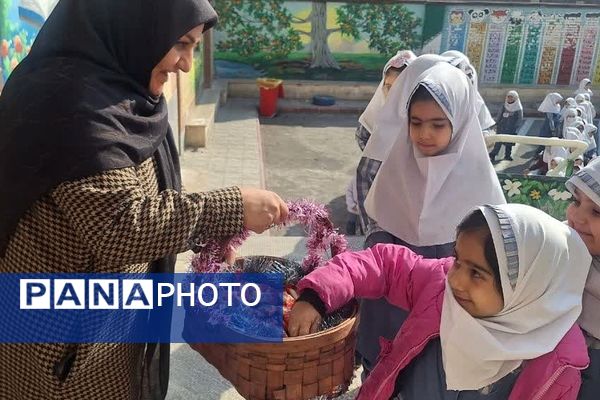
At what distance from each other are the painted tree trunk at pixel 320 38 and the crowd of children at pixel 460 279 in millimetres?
9313

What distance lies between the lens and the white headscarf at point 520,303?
1444 mm

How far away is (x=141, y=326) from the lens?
5.83ft

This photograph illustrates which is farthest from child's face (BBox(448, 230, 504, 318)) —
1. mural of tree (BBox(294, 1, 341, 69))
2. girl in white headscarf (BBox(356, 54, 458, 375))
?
mural of tree (BBox(294, 1, 341, 69))

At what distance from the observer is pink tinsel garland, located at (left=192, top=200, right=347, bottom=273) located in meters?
1.77

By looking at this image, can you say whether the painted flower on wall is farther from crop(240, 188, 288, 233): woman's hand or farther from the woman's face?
the woman's face

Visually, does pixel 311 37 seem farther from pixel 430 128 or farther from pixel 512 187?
pixel 430 128

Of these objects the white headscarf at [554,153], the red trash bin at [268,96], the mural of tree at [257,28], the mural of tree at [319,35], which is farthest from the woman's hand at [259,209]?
the mural of tree at [319,35]

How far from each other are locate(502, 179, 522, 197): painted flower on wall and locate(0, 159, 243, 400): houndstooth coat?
2.47 metres

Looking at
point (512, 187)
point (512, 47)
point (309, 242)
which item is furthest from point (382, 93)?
point (512, 47)

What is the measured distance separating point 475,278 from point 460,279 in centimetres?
4

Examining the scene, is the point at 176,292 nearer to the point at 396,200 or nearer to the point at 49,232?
the point at 49,232

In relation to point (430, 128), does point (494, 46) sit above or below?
below

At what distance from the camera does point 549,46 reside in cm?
1145

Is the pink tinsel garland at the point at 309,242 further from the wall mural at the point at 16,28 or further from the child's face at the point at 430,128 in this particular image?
the wall mural at the point at 16,28
